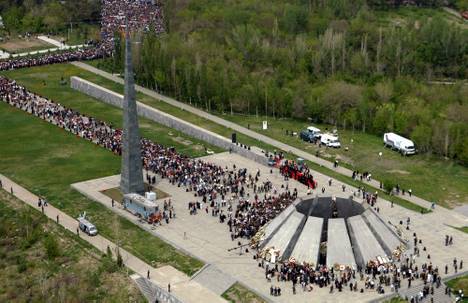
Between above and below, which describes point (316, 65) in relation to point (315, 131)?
above

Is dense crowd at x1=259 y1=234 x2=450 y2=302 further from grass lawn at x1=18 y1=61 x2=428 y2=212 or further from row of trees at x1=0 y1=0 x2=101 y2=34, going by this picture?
row of trees at x1=0 y1=0 x2=101 y2=34

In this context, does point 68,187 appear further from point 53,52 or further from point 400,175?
point 53,52

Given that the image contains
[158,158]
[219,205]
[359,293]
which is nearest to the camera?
[359,293]

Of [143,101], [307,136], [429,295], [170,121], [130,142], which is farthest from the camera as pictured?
[143,101]

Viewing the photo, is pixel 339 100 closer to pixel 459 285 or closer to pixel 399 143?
pixel 399 143

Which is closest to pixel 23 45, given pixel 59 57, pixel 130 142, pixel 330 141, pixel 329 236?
pixel 59 57

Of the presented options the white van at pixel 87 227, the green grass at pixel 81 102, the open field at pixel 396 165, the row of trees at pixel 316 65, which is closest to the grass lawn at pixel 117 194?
the white van at pixel 87 227

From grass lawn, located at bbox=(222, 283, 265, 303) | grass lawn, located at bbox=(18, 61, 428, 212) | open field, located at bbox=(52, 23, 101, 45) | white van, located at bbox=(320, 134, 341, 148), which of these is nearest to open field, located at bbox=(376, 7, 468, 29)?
open field, located at bbox=(52, 23, 101, 45)

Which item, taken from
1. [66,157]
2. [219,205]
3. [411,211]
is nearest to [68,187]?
[66,157]
